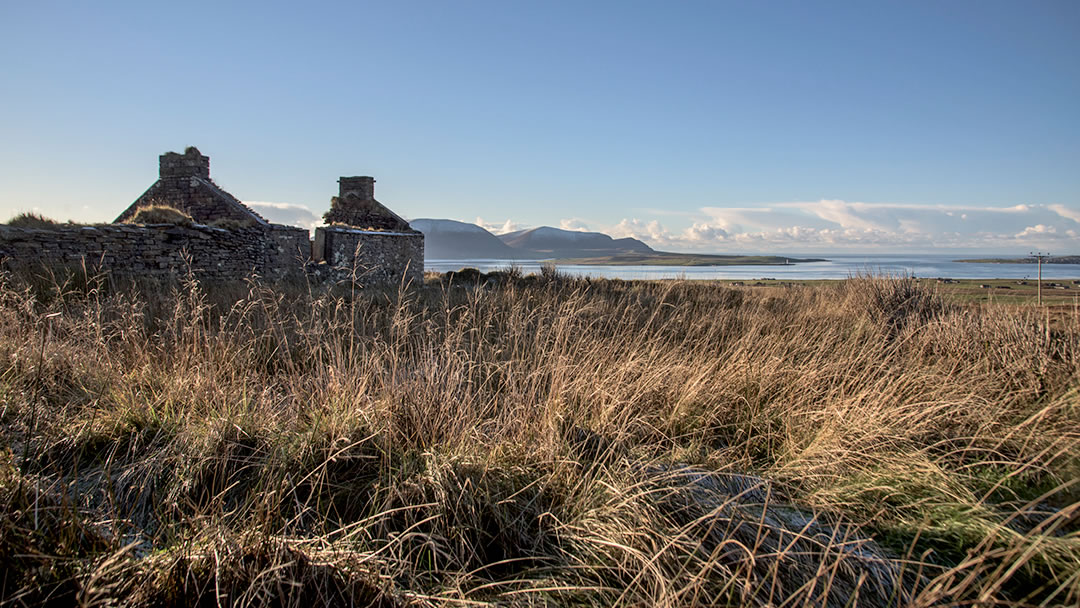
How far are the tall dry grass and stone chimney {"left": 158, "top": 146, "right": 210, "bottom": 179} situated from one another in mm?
16134

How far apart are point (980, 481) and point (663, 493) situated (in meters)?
2.00

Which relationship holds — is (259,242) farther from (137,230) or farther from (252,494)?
(252,494)

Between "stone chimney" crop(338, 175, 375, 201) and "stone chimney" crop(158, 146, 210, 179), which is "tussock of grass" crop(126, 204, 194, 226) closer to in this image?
"stone chimney" crop(158, 146, 210, 179)

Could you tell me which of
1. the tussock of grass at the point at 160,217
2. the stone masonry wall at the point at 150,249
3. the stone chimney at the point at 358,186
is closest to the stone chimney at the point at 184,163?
the stone masonry wall at the point at 150,249

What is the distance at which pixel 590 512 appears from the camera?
7.17 ft

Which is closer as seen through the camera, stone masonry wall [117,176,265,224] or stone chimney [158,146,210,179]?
stone masonry wall [117,176,265,224]

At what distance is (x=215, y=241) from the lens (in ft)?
43.6

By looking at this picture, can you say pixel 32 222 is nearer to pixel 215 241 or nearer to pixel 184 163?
pixel 215 241

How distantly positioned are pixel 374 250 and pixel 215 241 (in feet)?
20.3

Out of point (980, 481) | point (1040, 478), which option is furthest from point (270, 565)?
point (1040, 478)

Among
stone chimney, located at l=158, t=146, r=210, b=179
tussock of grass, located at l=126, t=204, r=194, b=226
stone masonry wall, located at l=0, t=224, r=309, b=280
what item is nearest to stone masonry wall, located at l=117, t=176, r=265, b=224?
stone chimney, located at l=158, t=146, r=210, b=179

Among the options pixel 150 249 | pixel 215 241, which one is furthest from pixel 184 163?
pixel 150 249

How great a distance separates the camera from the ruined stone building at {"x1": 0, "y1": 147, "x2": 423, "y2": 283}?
10.2 m

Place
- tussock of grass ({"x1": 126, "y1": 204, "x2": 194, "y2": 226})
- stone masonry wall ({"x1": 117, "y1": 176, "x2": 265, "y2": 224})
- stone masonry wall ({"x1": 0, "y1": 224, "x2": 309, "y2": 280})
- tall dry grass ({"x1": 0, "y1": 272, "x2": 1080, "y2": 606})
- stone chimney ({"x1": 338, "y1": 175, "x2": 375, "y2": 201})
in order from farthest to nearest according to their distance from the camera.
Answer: stone chimney ({"x1": 338, "y1": 175, "x2": 375, "y2": 201}) < stone masonry wall ({"x1": 117, "y1": 176, "x2": 265, "y2": 224}) < tussock of grass ({"x1": 126, "y1": 204, "x2": 194, "y2": 226}) < stone masonry wall ({"x1": 0, "y1": 224, "x2": 309, "y2": 280}) < tall dry grass ({"x1": 0, "y1": 272, "x2": 1080, "y2": 606})
